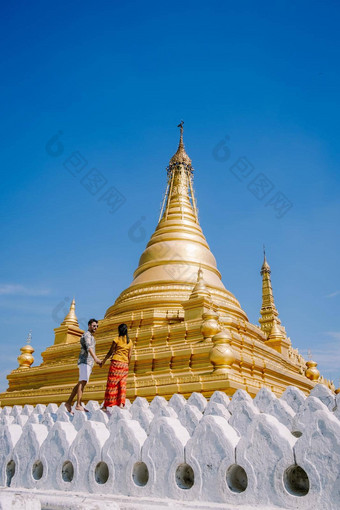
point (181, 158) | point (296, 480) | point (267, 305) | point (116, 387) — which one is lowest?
point (296, 480)

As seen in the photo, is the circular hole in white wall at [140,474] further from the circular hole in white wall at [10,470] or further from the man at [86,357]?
the man at [86,357]

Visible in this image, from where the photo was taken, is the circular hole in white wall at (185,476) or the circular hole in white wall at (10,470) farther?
the circular hole in white wall at (10,470)

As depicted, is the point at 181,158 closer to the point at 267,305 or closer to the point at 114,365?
the point at 267,305

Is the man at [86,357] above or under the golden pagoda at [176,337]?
under

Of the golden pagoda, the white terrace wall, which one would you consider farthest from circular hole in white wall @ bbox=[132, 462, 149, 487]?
the golden pagoda

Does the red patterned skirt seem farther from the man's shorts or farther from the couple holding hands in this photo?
the man's shorts

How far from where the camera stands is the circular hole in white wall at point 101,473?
4.42 metres

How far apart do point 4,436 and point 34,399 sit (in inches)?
402

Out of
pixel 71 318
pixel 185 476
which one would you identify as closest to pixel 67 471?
pixel 185 476

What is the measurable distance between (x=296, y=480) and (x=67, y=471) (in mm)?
2647

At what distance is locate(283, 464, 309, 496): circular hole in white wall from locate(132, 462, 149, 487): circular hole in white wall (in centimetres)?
150

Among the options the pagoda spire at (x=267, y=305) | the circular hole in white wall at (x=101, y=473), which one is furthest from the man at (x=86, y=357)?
the pagoda spire at (x=267, y=305)

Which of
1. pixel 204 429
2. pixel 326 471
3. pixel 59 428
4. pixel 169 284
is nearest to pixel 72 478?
pixel 59 428

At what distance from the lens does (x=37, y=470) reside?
5.00 meters
